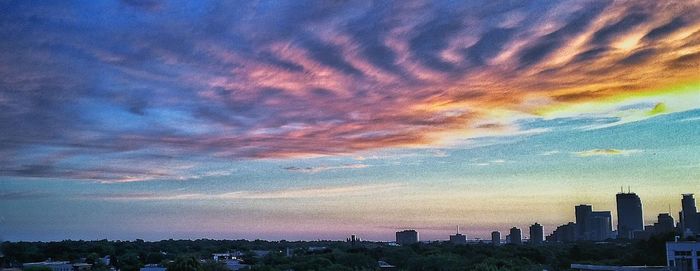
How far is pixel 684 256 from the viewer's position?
47625 mm

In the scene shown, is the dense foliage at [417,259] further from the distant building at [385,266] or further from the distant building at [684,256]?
the distant building at [684,256]

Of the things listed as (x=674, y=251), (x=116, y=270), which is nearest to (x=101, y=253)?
(x=116, y=270)

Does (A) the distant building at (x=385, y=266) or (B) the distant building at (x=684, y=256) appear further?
(A) the distant building at (x=385, y=266)

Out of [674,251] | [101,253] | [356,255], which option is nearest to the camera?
[674,251]

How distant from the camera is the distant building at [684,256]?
46719mm

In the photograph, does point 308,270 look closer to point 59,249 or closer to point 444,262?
point 444,262

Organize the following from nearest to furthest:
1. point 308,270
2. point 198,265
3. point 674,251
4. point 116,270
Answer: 1. point 674,251
2. point 198,265
3. point 308,270
4. point 116,270

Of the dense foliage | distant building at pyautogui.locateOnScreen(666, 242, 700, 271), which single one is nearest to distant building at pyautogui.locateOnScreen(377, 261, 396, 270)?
the dense foliage

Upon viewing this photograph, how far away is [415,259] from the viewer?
83.8m

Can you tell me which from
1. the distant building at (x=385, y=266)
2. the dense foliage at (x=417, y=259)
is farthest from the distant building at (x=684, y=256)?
the distant building at (x=385, y=266)

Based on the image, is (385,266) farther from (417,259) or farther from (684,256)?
(684,256)

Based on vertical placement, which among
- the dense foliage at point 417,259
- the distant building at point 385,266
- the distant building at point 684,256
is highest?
the distant building at point 684,256

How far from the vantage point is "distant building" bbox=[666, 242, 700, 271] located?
4672 centimetres

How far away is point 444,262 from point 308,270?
15.2m
